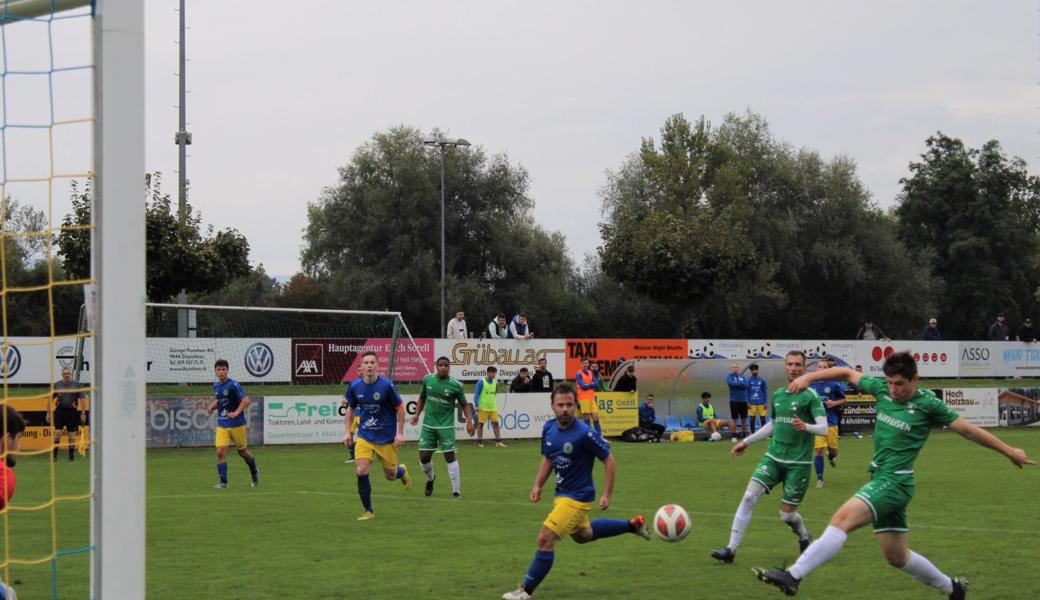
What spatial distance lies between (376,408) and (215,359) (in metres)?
15.9

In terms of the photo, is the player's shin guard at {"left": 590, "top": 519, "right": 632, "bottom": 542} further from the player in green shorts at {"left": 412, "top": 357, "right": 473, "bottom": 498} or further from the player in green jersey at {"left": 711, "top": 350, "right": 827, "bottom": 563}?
the player in green shorts at {"left": 412, "top": 357, "right": 473, "bottom": 498}

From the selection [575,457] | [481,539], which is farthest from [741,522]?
[481,539]

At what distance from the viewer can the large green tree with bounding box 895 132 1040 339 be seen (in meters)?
74.5

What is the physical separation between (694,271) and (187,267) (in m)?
21.9

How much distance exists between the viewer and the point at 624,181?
243 ft

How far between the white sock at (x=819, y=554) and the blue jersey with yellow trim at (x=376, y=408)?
27.9 ft

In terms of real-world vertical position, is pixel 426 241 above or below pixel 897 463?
above

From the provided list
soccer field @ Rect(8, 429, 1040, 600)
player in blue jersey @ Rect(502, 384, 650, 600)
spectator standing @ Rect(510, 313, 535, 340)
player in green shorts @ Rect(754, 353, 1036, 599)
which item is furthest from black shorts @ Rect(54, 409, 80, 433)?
player in green shorts @ Rect(754, 353, 1036, 599)

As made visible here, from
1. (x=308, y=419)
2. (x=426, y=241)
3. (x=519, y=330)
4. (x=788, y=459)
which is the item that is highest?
(x=426, y=241)

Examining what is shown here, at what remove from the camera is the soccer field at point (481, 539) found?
10.4 meters

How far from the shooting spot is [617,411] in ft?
113

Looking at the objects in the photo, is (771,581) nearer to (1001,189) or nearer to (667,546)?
(667,546)

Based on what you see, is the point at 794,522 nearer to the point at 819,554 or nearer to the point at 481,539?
the point at 481,539

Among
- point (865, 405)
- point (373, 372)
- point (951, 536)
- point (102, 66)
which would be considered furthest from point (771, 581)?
point (865, 405)
